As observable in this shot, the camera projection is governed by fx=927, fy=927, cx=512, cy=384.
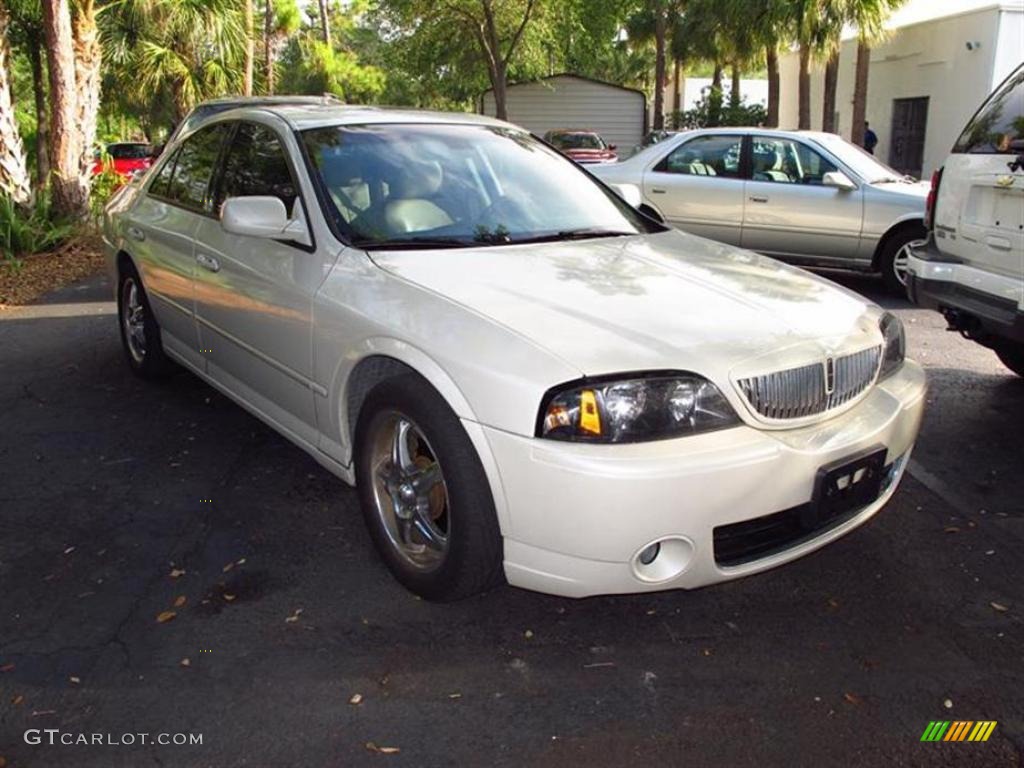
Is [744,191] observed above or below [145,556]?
above

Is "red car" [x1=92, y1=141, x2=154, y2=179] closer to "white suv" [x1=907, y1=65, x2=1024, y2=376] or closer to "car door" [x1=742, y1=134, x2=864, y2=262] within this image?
"car door" [x1=742, y1=134, x2=864, y2=262]

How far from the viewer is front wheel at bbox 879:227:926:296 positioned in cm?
838

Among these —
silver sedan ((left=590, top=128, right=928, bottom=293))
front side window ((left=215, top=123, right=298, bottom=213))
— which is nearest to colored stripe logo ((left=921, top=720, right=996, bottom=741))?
front side window ((left=215, top=123, right=298, bottom=213))

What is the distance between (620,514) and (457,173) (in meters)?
1.94

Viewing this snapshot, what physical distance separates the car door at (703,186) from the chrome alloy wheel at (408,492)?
673 cm

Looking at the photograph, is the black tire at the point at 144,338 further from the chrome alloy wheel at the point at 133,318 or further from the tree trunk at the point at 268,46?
the tree trunk at the point at 268,46

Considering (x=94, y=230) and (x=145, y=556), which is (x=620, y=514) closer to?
(x=145, y=556)

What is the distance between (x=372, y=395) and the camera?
3.10m

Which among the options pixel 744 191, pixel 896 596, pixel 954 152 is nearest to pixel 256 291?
pixel 896 596

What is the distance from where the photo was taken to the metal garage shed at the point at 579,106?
1254 inches

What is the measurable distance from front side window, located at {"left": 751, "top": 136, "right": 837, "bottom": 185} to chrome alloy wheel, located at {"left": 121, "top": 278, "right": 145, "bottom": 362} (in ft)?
19.8

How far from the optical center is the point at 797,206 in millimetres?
8812

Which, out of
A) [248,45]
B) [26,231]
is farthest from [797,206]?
[248,45]

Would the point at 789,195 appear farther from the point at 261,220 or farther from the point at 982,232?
the point at 261,220
